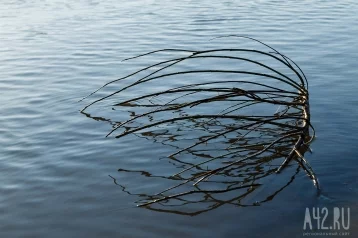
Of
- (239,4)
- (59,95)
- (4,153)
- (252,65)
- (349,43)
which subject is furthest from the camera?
(239,4)

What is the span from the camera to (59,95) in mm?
7938

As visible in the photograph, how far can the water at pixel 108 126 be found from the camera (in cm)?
448

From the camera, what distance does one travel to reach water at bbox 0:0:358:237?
448 cm

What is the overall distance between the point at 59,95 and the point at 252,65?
10.1 feet

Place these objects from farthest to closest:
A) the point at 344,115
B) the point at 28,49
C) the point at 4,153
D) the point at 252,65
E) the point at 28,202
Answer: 1. the point at 28,49
2. the point at 252,65
3. the point at 344,115
4. the point at 4,153
5. the point at 28,202

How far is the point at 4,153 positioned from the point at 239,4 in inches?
444

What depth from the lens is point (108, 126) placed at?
6621mm

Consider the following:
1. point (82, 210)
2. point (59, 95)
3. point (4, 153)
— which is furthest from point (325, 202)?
point (59, 95)

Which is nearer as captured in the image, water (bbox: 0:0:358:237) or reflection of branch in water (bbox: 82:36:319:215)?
water (bbox: 0:0:358:237)

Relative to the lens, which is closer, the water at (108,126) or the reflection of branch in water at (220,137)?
the water at (108,126)

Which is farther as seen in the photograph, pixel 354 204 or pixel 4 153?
pixel 4 153

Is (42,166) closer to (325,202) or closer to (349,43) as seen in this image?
(325,202)

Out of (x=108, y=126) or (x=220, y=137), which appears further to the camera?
(x=108, y=126)

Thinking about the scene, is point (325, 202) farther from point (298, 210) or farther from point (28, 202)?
point (28, 202)
